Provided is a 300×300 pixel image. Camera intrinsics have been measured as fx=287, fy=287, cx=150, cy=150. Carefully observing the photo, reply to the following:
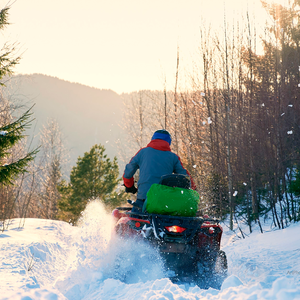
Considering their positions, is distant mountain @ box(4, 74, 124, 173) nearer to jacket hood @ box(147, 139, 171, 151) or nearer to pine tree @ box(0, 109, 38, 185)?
pine tree @ box(0, 109, 38, 185)

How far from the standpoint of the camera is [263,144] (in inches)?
324

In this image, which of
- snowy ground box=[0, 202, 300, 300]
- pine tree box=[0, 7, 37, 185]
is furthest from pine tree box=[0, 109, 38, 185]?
snowy ground box=[0, 202, 300, 300]

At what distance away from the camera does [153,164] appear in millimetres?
4234

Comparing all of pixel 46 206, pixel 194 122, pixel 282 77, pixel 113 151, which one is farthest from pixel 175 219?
pixel 113 151

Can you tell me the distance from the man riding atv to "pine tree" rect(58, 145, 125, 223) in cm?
1689

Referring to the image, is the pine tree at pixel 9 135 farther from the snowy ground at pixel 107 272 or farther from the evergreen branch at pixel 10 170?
the snowy ground at pixel 107 272

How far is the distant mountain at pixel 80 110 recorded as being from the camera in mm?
148625

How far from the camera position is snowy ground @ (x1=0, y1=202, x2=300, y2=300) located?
293 cm

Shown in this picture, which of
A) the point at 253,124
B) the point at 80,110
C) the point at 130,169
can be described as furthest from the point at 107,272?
the point at 80,110

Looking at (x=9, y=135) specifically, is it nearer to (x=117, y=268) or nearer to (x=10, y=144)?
(x=10, y=144)

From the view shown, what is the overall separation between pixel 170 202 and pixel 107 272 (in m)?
1.36

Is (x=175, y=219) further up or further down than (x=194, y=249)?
further up

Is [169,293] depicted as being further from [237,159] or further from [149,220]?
[237,159]

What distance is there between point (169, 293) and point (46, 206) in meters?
31.0
